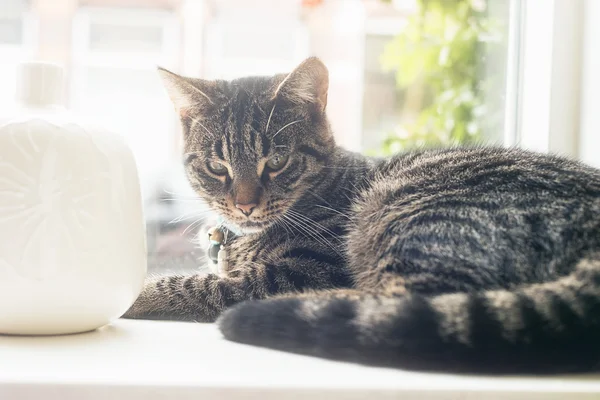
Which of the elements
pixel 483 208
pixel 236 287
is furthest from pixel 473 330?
pixel 236 287

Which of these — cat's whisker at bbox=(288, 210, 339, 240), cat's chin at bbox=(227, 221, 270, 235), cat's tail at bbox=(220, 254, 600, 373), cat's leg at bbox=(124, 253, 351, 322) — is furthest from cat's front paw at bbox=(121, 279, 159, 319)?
cat's tail at bbox=(220, 254, 600, 373)

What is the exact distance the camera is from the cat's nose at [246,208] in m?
1.18

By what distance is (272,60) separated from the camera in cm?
152

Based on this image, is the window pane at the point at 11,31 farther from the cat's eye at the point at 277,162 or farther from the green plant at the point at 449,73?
the green plant at the point at 449,73

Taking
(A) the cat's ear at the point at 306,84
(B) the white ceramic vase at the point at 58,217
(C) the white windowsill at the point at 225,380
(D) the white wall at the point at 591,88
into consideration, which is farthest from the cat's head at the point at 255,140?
(D) the white wall at the point at 591,88

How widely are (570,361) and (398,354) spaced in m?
0.21

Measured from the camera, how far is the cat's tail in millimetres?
711

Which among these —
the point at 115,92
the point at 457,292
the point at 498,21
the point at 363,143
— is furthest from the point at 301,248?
the point at 498,21

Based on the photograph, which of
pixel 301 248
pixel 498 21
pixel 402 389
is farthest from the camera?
pixel 498 21

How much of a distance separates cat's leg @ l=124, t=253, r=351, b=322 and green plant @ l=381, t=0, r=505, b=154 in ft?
1.81

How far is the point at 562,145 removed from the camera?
1377 millimetres

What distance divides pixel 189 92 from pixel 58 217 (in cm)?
49

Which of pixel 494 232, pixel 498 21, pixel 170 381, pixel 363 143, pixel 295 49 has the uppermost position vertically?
pixel 498 21

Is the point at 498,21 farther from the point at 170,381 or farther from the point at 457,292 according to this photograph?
the point at 170,381
